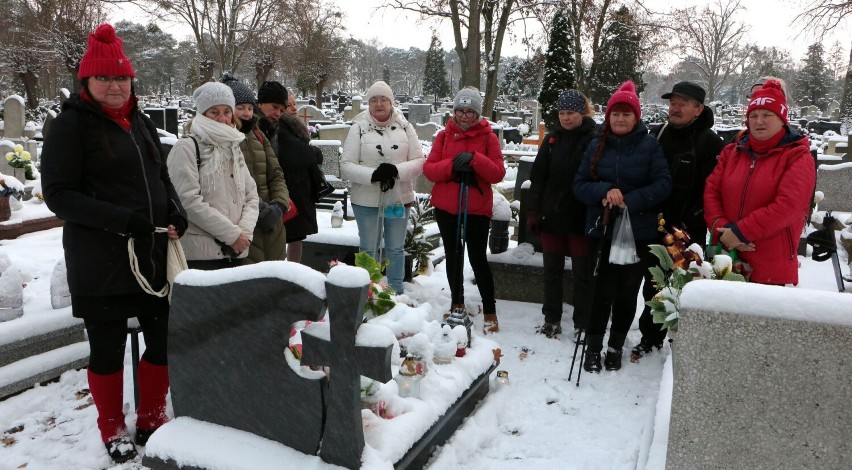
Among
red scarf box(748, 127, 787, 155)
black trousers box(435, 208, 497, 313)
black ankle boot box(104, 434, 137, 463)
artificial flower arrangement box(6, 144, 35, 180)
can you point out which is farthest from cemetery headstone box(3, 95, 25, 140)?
red scarf box(748, 127, 787, 155)

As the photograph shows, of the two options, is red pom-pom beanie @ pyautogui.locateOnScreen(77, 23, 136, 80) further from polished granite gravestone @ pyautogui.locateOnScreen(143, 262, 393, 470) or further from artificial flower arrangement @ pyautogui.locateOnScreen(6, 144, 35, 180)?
artificial flower arrangement @ pyautogui.locateOnScreen(6, 144, 35, 180)

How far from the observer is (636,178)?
3.88 metres

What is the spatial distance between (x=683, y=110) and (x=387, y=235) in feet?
7.56

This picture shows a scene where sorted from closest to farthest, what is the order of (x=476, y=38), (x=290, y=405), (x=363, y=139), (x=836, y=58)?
1. (x=290, y=405)
2. (x=363, y=139)
3. (x=476, y=38)
4. (x=836, y=58)

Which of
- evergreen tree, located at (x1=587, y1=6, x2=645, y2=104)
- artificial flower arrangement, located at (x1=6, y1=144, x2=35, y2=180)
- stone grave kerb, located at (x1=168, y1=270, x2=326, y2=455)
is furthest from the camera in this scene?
evergreen tree, located at (x1=587, y1=6, x2=645, y2=104)

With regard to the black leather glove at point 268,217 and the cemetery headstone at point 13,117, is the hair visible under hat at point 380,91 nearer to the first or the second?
the black leather glove at point 268,217

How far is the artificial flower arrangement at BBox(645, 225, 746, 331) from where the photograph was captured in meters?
2.80

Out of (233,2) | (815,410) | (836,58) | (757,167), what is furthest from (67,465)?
(836,58)

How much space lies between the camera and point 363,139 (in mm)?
4637

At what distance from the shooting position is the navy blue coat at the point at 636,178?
3.80 meters

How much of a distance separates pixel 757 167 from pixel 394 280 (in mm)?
2749

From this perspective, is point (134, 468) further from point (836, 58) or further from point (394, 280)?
point (836, 58)

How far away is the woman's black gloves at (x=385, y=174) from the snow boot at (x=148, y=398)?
79.9 inches

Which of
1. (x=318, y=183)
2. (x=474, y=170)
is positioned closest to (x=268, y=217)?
(x=318, y=183)
